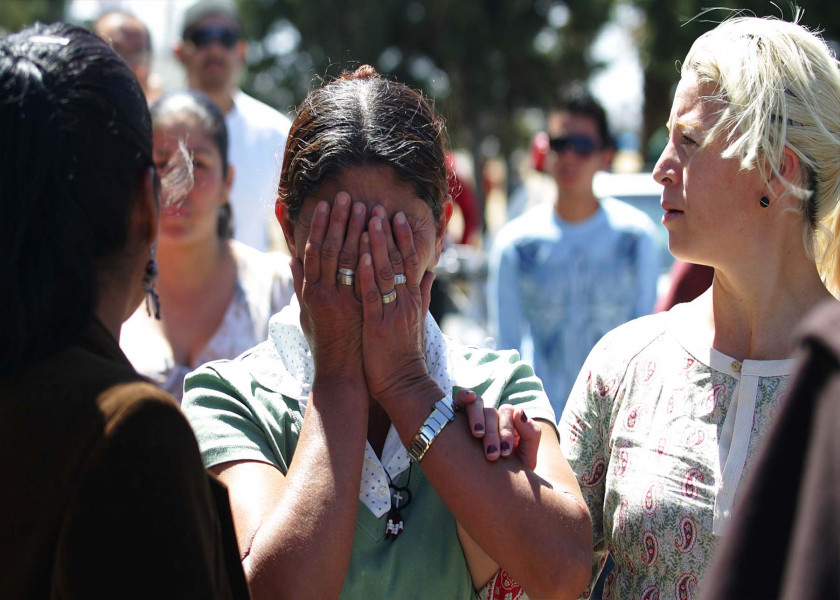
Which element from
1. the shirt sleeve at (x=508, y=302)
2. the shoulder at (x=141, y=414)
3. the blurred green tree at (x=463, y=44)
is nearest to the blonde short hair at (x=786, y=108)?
the shoulder at (x=141, y=414)

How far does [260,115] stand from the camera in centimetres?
507

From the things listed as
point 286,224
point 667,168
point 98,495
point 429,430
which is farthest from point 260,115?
point 98,495

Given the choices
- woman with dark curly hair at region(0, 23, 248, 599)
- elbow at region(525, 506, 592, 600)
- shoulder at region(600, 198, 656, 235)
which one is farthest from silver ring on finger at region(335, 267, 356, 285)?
shoulder at region(600, 198, 656, 235)

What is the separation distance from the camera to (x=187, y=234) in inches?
143

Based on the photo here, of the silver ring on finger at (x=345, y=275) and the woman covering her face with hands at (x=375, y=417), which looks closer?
the woman covering her face with hands at (x=375, y=417)

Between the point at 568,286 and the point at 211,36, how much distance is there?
2.51 metres

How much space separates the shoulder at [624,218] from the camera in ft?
16.9

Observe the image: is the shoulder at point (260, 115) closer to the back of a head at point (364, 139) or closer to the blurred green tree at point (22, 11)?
the back of a head at point (364, 139)

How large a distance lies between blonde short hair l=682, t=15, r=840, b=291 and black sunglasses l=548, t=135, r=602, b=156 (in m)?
3.34

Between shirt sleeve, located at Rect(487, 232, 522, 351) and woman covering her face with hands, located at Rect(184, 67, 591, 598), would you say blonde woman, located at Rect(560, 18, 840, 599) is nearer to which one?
woman covering her face with hands, located at Rect(184, 67, 591, 598)

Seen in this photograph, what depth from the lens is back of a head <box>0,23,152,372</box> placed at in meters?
1.34

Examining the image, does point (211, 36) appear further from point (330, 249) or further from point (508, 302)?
point (330, 249)

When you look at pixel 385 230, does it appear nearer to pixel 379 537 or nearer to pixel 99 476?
pixel 379 537

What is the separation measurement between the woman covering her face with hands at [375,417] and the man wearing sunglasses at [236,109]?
2308 millimetres
